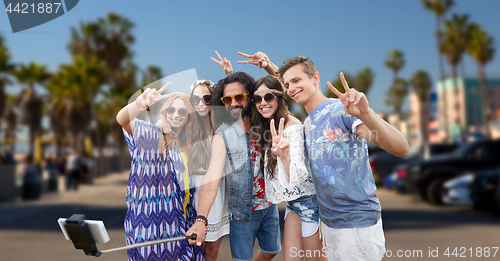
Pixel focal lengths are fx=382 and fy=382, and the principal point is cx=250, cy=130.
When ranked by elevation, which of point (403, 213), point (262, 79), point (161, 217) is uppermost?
point (262, 79)

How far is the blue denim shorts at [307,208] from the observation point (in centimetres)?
241

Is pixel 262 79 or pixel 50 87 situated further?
pixel 50 87

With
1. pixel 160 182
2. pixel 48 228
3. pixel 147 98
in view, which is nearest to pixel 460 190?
pixel 160 182

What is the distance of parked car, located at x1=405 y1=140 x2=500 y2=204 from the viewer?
9.21 m

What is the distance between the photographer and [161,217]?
2.51 m

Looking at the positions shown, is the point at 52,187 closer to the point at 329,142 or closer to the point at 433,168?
the point at 433,168

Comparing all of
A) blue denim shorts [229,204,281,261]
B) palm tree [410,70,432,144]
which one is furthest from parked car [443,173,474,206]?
palm tree [410,70,432,144]

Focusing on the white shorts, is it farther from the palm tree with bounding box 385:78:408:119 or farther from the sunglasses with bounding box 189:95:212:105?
the palm tree with bounding box 385:78:408:119

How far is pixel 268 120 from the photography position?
262 cm

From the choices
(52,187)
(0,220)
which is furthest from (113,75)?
(0,220)

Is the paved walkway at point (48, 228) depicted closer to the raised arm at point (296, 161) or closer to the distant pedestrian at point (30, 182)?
the distant pedestrian at point (30, 182)

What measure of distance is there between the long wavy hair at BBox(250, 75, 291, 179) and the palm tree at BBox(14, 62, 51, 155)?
30.3 metres

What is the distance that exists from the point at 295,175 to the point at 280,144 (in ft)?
0.68

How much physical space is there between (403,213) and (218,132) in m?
9.62
